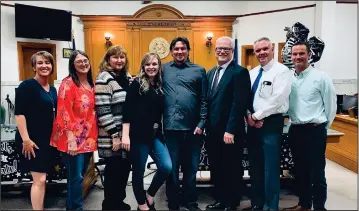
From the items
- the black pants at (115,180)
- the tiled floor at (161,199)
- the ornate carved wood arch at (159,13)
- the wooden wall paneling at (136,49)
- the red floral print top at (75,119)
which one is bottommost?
the tiled floor at (161,199)

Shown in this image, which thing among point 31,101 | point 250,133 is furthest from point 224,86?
point 31,101

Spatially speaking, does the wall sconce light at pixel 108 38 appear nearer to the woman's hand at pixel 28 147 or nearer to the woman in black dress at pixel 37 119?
the woman in black dress at pixel 37 119

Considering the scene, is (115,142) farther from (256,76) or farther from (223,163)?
(256,76)

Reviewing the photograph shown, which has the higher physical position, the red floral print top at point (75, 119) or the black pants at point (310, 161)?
the red floral print top at point (75, 119)

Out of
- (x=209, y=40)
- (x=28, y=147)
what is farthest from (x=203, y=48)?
(x=28, y=147)

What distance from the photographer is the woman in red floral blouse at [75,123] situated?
220cm

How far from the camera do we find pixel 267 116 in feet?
7.95

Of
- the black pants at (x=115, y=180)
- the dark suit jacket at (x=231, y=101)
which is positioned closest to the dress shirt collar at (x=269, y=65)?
the dark suit jacket at (x=231, y=101)

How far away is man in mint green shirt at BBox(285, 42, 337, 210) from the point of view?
2.47m

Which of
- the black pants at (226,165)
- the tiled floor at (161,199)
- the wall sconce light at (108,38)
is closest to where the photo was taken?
the black pants at (226,165)

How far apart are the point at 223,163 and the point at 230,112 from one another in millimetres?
448

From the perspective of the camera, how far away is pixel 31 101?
219 cm

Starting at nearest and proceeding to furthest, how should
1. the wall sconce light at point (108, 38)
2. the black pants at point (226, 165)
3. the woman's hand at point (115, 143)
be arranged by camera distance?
the woman's hand at point (115, 143), the black pants at point (226, 165), the wall sconce light at point (108, 38)

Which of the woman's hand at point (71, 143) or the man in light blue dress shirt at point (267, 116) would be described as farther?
the man in light blue dress shirt at point (267, 116)
